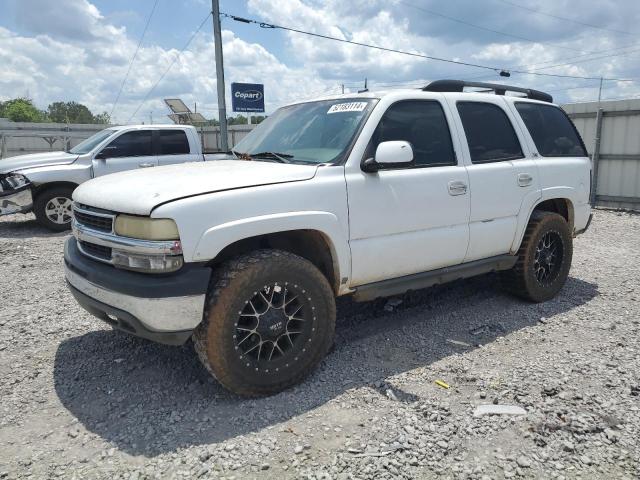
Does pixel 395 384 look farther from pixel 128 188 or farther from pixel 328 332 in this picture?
pixel 128 188

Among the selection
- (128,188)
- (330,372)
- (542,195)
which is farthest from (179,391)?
(542,195)

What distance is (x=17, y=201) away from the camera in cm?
858

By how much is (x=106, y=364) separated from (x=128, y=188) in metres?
1.42

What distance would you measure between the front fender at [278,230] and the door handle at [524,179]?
6.65 ft

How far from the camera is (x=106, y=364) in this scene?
3750mm

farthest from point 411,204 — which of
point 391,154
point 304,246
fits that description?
point 304,246

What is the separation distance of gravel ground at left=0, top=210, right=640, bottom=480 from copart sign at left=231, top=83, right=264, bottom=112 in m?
13.3

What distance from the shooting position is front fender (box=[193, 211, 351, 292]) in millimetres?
2892

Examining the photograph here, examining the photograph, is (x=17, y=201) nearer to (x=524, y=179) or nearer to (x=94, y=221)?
(x=94, y=221)

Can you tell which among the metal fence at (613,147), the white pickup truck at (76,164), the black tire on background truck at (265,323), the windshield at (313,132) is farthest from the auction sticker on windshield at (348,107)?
the metal fence at (613,147)

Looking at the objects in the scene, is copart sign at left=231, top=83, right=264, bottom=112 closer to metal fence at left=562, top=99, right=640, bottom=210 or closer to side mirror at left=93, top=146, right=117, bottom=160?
side mirror at left=93, top=146, right=117, bottom=160

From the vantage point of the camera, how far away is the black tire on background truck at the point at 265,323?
3012 mm

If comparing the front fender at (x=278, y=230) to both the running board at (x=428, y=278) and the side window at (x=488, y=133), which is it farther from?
the side window at (x=488, y=133)

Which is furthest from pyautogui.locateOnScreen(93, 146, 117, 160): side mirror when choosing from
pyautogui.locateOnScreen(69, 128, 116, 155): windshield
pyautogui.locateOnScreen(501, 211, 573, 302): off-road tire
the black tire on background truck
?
pyautogui.locateOnScreen(501, 211, 573, 302): off-road tire
